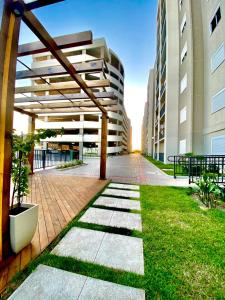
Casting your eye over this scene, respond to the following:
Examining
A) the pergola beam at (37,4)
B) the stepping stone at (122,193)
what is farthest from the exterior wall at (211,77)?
the pergola beam at (37,4)

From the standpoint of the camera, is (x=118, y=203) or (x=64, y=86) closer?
(x=118, y=203)

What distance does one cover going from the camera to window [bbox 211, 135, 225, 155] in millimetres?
10302

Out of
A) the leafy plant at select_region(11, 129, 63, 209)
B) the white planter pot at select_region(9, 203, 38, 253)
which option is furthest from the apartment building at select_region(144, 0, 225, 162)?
the white planter pot at select_region(9, 203, 38, 253)

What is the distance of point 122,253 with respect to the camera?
232cm

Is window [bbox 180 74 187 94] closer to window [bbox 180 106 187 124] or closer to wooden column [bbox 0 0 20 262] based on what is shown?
window [bbox 180 106 187 124]

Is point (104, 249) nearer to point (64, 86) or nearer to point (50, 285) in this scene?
point (50, 285)

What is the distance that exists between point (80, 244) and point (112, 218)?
1.10 meters

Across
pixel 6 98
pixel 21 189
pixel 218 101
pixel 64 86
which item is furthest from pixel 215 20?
pixel 21 189

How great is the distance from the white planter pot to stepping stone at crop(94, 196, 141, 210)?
216cm

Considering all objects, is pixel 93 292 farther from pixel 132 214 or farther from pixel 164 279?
pixel 132 214

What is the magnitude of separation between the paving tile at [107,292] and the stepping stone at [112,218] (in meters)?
1.37

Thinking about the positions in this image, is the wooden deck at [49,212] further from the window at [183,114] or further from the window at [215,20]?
the window at [183,114]

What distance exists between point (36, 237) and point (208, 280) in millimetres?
2440

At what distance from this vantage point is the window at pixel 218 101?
10.3 meters
